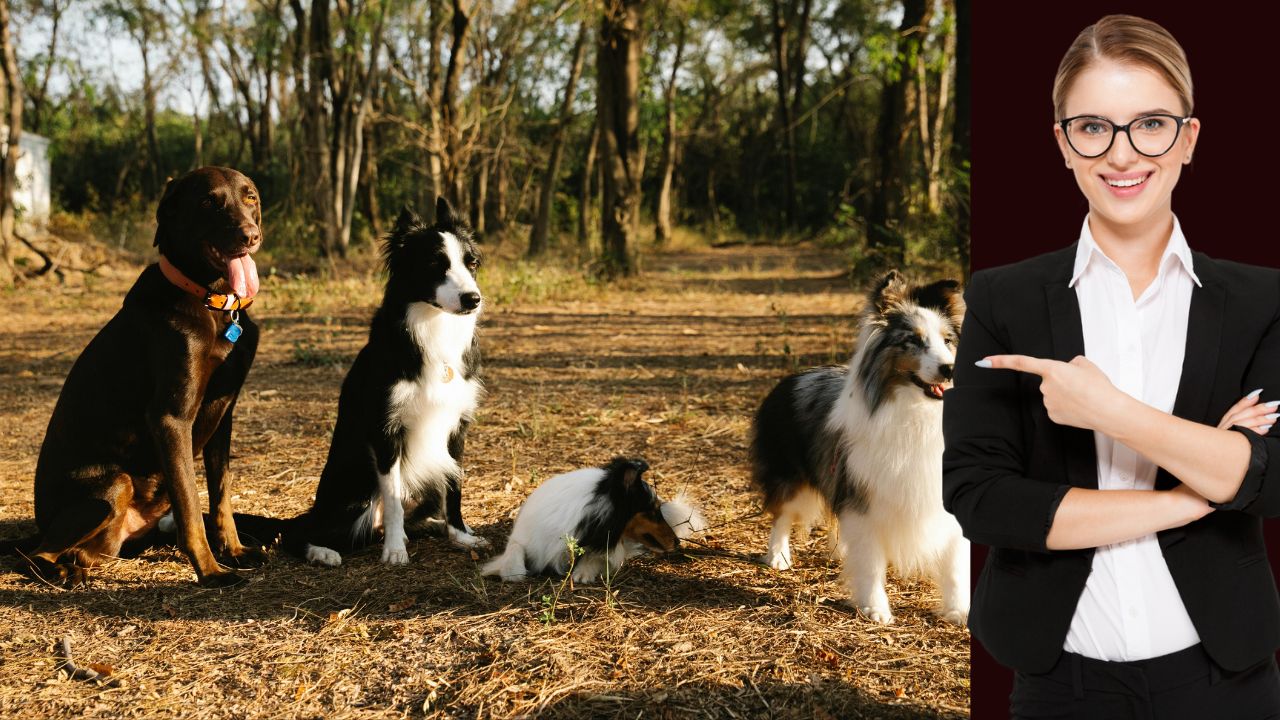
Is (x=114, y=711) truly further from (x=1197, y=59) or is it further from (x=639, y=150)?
(x=639, y=150)

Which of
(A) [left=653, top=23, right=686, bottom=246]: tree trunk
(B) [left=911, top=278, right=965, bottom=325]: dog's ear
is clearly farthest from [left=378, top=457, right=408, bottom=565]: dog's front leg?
(A) [left=653, top=23, right=686, bottom=246]: tree trunk

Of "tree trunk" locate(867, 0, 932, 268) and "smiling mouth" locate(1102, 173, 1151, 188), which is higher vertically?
"tree trunk" locate(867, 0, 932, 268)

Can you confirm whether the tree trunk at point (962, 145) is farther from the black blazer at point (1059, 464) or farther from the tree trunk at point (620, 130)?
the black blazer at point (1059, 464)

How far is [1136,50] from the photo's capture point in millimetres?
1517

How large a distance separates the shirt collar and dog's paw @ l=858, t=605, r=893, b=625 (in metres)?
2.33

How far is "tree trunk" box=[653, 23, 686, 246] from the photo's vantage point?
28375 millimetres

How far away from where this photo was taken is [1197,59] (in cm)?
197

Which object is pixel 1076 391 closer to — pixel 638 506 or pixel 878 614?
pixel 878 614

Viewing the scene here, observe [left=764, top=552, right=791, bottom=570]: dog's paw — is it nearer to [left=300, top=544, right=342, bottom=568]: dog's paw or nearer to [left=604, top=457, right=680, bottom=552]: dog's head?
[left=604, top=457, right=680, bottom=552]: dog's head

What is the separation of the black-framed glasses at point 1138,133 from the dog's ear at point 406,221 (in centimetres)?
339

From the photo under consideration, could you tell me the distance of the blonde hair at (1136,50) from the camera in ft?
4.98

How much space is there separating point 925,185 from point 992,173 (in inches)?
507

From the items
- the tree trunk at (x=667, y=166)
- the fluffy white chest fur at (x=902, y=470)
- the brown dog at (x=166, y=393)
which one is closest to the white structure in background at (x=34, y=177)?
the tree trunk at (x=667, y=166)

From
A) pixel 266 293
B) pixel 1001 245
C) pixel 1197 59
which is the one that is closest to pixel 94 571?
pixel 1001 245
